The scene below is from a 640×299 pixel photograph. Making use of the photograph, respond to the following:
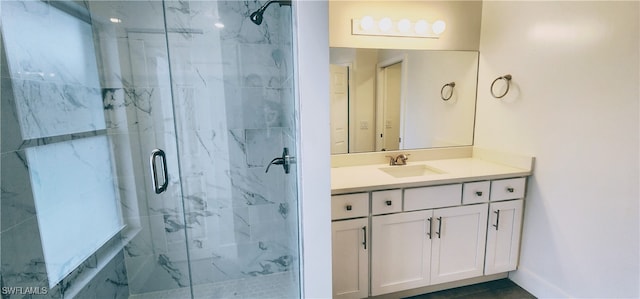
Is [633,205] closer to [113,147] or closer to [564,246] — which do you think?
[564,246]

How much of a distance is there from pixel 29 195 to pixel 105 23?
1.09 metres

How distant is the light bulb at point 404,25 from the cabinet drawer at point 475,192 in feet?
3.96

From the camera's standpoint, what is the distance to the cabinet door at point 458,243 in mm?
1747

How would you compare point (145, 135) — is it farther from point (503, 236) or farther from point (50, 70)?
point (503, 236)

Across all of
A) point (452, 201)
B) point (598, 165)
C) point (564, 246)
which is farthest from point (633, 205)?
point (452, 201)

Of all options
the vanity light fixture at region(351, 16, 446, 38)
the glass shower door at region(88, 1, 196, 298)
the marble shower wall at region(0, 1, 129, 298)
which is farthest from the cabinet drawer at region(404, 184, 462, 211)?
the marble shower wall at region(0, 1, 129, 298)

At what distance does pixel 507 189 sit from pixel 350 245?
3.69 ft

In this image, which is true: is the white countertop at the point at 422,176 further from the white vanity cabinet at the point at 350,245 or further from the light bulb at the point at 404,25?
the light bulb at the point at 404,25

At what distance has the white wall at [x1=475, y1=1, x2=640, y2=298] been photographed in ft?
4.48

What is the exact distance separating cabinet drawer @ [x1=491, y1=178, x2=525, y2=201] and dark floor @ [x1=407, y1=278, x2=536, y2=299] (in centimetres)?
66

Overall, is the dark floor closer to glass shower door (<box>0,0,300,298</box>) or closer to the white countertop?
the white countertop

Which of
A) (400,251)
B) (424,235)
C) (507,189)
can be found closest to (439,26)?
(507,189)

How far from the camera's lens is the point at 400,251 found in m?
1.71

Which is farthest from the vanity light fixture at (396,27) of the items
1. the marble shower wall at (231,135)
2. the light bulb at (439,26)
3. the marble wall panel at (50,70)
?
the marble wall panel at (50,70)
